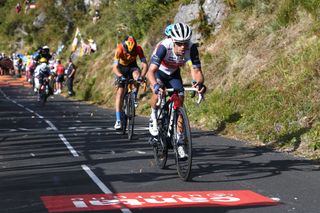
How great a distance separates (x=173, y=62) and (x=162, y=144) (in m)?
1.21

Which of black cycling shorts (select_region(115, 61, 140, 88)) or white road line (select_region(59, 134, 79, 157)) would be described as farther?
black cycling shorts (select_region(115, 61, 140, 88))

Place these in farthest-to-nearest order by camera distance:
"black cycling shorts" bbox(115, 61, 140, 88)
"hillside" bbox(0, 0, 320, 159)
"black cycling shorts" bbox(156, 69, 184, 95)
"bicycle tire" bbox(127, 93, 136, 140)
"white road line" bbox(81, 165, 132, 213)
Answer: "black cycling shorts" bbox(115, 61, 140, 88), "bicycle tire" bbox(127, 93, 136, 140), "hillside" bbox(0, 0, 320, 159), "black cycling shorts" bbox(156, 69, 184, 95), "white road line" bbox(81, 165, 132, 213)

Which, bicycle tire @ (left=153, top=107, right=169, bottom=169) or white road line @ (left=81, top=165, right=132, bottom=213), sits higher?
bicycle tire @ (left=153, top=107, right=169, bottom=169)

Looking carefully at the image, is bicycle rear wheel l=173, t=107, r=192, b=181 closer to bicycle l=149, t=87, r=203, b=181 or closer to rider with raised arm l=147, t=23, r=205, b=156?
bicycle l=149, t=87, r=203, b=181

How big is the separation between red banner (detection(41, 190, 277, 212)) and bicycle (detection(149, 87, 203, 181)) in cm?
81

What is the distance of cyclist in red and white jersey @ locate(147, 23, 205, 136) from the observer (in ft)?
26.6

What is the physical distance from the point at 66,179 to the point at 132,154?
240 cm

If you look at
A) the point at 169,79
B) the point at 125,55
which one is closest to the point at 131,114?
the point at 125,55

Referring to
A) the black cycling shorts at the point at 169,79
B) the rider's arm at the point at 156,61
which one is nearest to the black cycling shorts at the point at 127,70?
the black cycling shorts at the point at 169,79

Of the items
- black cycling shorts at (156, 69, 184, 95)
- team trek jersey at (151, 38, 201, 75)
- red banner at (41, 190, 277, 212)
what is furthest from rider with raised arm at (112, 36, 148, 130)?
red banner at (41, 190, 277, 212)

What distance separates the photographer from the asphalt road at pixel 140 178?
6523mm

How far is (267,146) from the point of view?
11.0m

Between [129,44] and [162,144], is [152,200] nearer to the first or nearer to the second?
[162,144]

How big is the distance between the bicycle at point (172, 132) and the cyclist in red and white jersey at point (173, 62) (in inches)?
5.4
